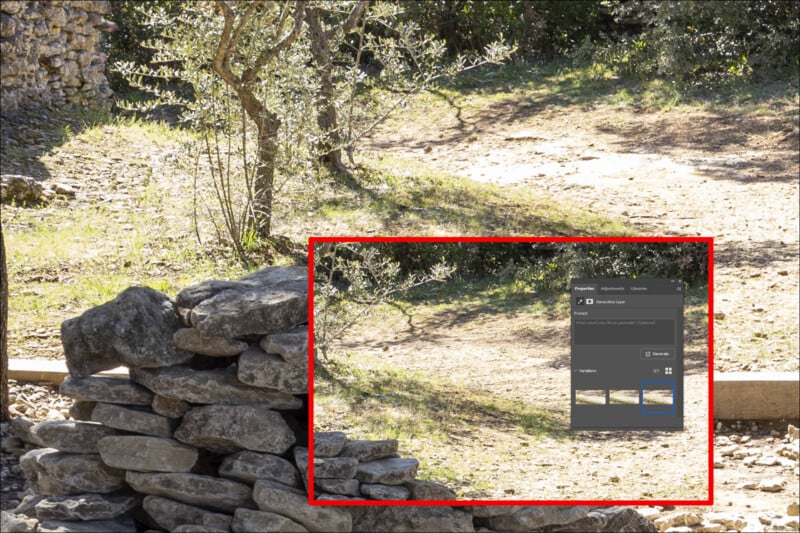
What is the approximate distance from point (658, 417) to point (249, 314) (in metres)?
1.51


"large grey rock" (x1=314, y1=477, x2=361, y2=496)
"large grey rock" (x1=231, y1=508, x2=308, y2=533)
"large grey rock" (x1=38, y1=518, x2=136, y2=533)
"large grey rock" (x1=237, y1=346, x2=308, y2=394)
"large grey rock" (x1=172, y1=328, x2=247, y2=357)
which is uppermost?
"large grey rock" (x1=172, y1=328, x2=247, y2=357)

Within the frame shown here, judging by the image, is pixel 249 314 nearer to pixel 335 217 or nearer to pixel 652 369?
pixel 652 369

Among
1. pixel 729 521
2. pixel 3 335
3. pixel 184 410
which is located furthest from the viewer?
pixel 3 335

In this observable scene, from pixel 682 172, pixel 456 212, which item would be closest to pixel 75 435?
pixel 456 212

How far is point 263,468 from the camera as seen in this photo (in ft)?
12.4

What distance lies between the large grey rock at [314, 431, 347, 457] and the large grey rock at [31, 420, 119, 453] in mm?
895

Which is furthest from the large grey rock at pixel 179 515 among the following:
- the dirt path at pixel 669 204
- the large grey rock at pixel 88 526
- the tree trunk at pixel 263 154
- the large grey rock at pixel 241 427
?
the tree trunk at pixel 263 154

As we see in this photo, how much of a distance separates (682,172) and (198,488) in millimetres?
6459

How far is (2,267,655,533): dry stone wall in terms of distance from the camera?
374 centimetres

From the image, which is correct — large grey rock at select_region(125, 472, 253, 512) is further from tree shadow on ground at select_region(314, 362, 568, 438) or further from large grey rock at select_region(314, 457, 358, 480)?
tree shadow on ground at select_region(314, 362, 568, 438)

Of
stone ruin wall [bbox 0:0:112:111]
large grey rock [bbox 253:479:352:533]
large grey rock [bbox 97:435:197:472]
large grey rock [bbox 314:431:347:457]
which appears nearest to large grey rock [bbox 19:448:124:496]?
large grey rock [bbox 97:435:197:472]

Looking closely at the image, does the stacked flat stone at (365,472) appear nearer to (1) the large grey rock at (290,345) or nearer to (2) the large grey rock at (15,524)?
(1) the large grey rock at (290,345)

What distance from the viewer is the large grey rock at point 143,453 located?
12.5ft

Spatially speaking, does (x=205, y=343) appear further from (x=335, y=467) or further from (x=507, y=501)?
(x=507, y=501)
